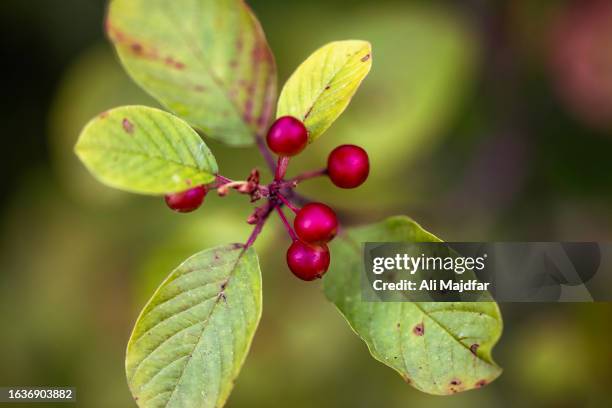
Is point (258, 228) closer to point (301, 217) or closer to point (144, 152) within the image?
point (301, 217)

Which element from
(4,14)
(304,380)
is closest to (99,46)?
(4,14)

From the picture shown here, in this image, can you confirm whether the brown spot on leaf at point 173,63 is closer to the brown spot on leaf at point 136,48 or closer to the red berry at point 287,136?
the brown spot on leaf at point 136,48

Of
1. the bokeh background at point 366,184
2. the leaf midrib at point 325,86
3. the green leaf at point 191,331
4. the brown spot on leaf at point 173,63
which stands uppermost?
the bokeh background at point 366,184

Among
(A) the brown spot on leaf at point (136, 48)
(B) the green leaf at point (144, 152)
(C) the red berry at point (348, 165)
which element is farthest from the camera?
(A) the brown spot on leaf at point (136, 48)

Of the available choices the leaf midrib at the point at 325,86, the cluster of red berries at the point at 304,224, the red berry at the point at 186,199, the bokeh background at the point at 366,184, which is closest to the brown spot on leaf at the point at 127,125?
the red berry at the point at 186,199

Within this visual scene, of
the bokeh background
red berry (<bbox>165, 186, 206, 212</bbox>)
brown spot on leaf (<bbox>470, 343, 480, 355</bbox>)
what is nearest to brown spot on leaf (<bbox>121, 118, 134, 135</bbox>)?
red berry (<bbox>165, 186, 206, 212</bbox>)

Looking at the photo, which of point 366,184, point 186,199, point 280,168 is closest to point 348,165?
point 280,168

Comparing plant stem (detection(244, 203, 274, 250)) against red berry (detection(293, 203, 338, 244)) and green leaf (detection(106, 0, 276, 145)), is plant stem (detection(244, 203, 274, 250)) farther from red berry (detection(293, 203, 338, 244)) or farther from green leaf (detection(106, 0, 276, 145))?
green leaf (detection(106, 0, 276, 145))
